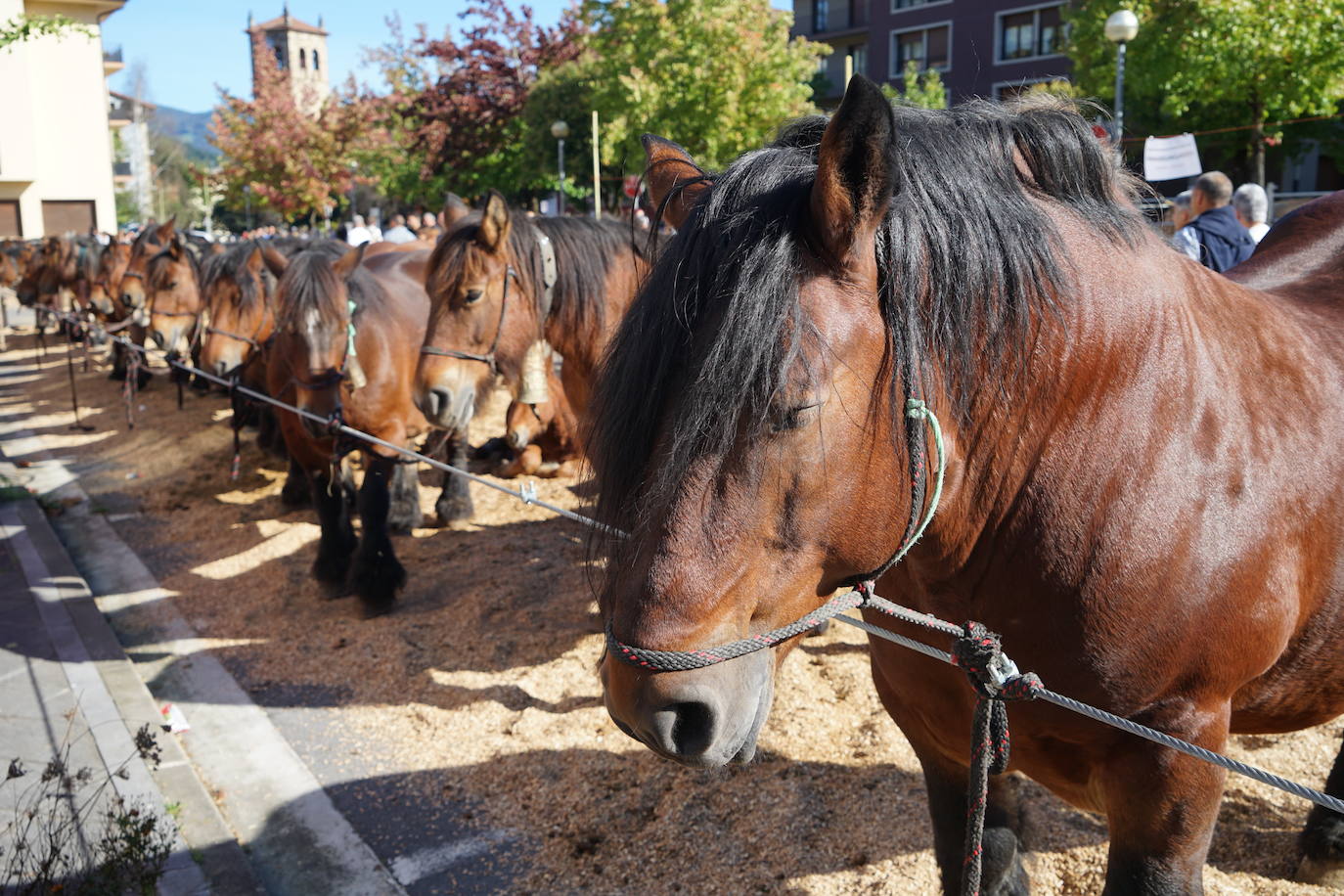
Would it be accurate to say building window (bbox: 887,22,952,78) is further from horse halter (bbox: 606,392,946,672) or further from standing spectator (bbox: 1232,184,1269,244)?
horse halter (bbox: 606,392,946,672)

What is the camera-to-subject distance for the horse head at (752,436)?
133cm

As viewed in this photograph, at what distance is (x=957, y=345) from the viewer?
1493 millimetres

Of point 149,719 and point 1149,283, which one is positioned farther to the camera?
point 149,719

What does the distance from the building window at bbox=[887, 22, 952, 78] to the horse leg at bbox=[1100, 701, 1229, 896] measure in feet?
125

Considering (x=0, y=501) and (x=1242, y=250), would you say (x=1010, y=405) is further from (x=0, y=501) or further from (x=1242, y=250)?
(x=0, y=501)

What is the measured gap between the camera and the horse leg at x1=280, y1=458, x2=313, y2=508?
777cm

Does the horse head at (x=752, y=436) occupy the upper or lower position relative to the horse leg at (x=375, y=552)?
upper

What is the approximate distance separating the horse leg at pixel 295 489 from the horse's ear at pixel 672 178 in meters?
6.43

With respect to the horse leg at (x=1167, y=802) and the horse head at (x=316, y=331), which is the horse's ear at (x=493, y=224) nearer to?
the horse head at (x=316, y=331)

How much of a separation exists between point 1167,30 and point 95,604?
22.9 metres

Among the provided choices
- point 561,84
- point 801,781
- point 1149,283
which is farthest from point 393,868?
point 561,84

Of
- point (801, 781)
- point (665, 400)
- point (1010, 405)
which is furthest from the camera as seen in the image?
point (801, 781)

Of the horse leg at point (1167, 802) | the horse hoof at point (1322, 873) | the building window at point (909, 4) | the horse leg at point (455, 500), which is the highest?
the building window at point (909, 4)

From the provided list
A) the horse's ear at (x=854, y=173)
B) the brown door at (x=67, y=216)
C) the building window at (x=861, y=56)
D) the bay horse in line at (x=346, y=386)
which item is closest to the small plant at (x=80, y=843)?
the bay horse in line at (x=346, y=386)
